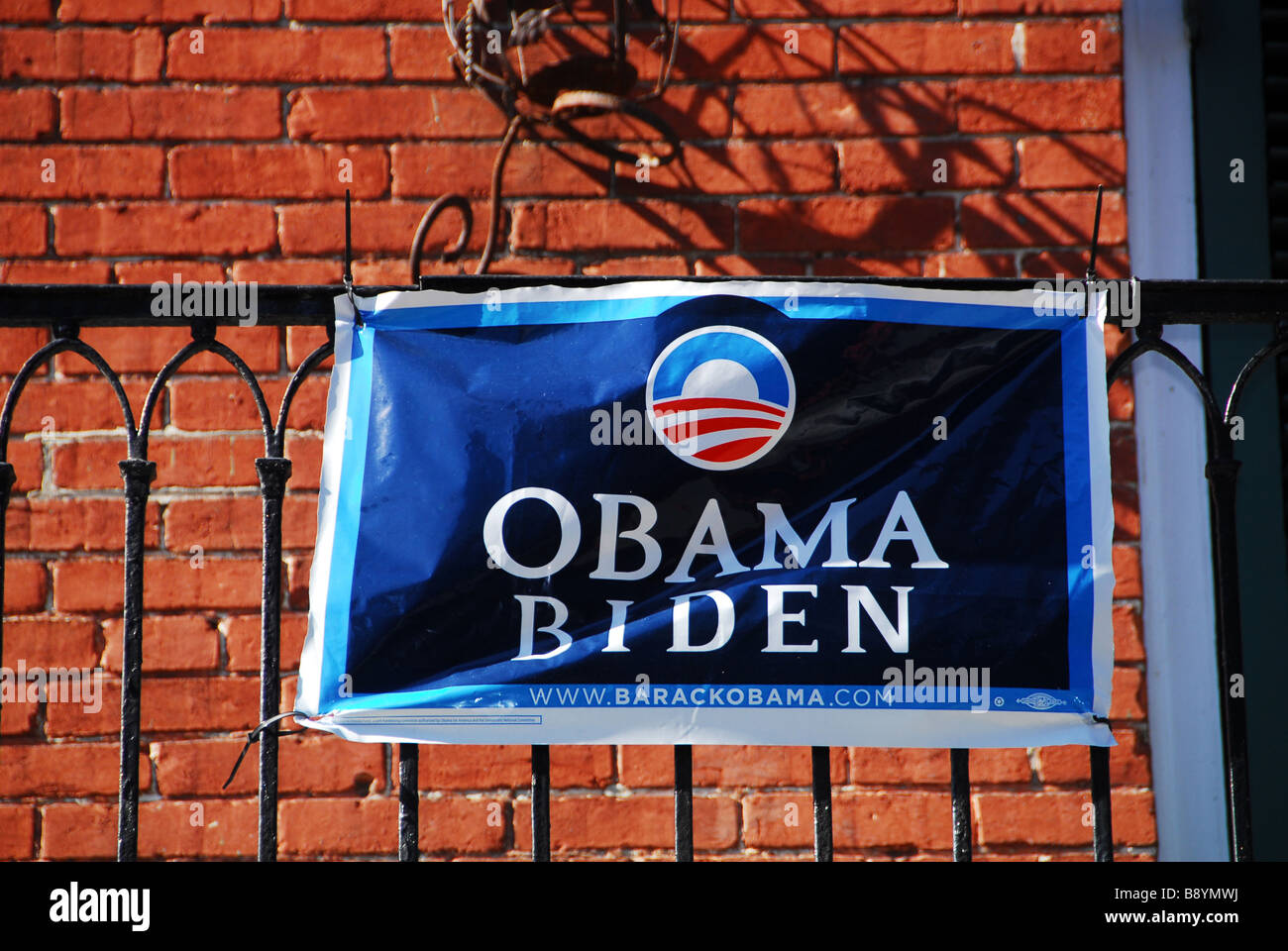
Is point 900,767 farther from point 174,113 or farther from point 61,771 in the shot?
point 174,113

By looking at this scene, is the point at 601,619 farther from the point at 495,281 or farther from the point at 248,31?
the point at 248,31

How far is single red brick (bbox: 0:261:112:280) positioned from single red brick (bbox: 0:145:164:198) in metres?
0.16

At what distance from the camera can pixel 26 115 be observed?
2.44 meters

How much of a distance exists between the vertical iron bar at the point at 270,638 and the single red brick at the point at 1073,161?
184 centimetres

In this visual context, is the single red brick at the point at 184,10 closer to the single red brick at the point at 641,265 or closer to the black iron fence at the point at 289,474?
the single red brick at the point at 641,265

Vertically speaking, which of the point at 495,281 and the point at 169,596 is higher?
the point at 495,281

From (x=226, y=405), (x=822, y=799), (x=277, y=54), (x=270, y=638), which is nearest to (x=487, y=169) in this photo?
(x=277, y=54)

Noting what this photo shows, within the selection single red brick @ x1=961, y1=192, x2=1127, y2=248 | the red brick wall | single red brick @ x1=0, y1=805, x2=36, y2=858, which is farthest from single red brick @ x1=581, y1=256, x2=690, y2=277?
single red brick @ x1=0, y1=805, x2=36, y2=858

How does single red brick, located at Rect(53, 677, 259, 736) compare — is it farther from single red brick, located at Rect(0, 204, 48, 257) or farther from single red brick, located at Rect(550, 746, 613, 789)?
single red brick, located at Rect(0, 204, 48, 257)

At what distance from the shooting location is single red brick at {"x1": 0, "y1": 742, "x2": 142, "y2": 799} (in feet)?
7.47
